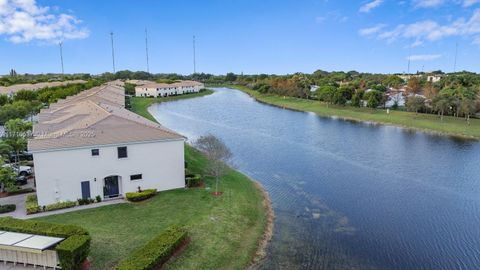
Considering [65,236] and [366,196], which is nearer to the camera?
[65,236]

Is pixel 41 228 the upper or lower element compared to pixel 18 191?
upper

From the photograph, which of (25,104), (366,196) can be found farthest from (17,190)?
(25,104)

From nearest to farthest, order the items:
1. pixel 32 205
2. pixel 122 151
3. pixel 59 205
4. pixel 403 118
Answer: pixel 32 205
pixel 59 205
pixel 122 151
pixel 403 118

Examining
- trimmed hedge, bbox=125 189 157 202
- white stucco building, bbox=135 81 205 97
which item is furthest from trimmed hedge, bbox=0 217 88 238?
white stucco building, bbox=135 81 205 97

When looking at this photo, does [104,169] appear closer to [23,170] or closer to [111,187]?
[111,187]

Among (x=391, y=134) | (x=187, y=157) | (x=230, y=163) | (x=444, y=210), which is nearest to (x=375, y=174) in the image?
(x=444, y=210)

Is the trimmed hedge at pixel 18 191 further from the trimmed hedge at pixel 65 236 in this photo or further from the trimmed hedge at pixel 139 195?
the trimmed hedge at pixel 65 236
